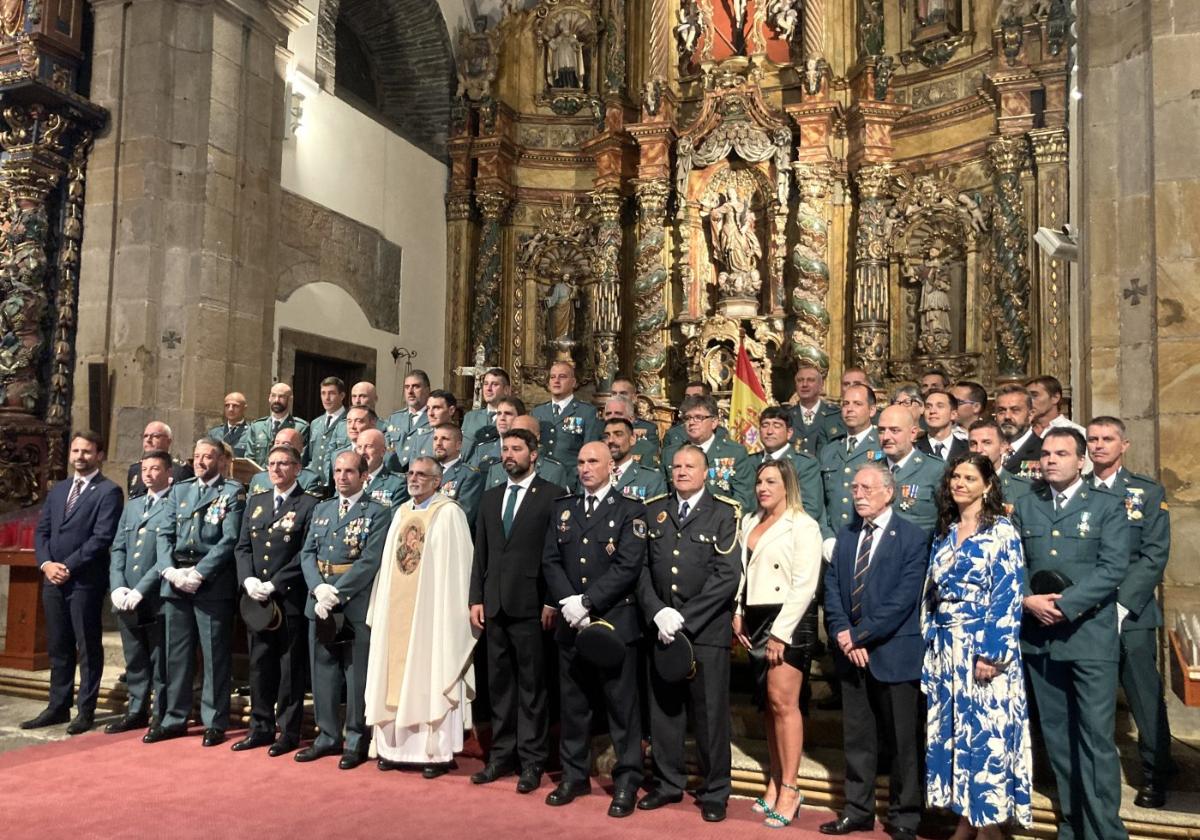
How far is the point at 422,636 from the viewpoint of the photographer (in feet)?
17.3

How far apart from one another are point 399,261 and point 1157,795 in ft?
31.9

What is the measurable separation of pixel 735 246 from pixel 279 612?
782 centimetres

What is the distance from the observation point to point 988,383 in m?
10.5

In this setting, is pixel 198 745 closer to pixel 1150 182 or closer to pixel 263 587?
pixel 263 587

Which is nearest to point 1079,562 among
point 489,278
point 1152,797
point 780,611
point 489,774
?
point 1152,797

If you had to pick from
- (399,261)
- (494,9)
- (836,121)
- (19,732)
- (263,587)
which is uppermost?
(494,9)

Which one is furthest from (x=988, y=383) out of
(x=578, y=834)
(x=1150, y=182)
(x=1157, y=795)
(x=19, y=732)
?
(x=19, y=732)

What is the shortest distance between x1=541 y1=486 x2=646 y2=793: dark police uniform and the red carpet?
0.84 feet

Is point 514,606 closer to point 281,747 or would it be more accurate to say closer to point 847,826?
point 281,747

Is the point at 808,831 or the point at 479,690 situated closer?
the point at 808,831

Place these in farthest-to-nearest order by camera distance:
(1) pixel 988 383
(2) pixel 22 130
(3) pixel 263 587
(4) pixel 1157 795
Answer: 1. (1) pixel 988 383
2. (2) pixel 22 130
3. (3) pixel 263 587
4. (4) pixel 1157 795

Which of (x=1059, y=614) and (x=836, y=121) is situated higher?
(x=836, y=121)

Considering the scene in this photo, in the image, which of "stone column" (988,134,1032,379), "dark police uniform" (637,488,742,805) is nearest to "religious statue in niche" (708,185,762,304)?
"stone column" (988,134,1032,379)

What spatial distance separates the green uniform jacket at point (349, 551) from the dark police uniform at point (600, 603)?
1.07 meters
